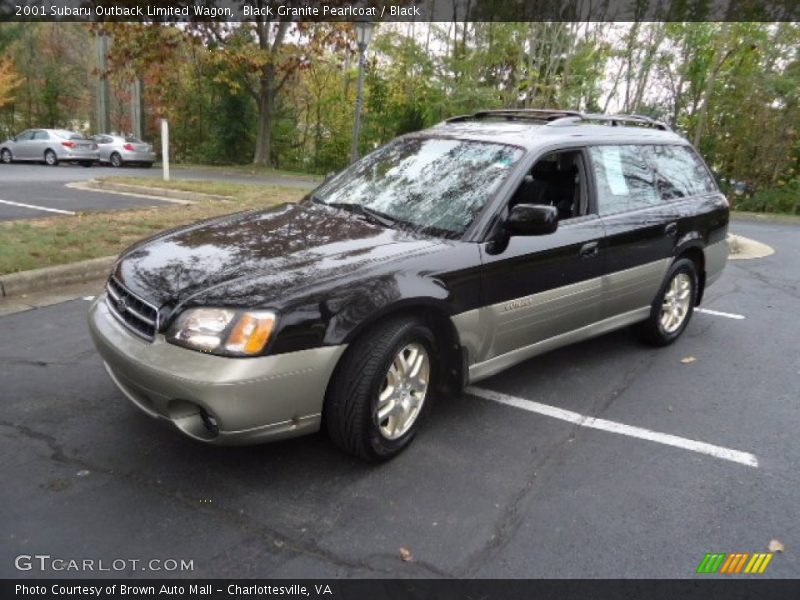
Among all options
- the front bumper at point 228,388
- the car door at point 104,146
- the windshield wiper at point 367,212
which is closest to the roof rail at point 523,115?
the windshield wiper at point 367,212

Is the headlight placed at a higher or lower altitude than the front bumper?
higher

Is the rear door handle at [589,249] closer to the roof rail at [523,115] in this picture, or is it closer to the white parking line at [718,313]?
the roof rail at [523,115]

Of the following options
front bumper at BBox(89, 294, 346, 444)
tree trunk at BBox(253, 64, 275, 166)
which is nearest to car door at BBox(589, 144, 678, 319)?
front bumper at BBox(89, 294, 346, 444)

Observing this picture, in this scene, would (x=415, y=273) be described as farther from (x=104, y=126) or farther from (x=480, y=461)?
(x=104, y=126)

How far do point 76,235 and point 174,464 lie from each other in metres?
5.12

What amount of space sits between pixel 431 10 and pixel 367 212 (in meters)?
23.2

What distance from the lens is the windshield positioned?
142 inches

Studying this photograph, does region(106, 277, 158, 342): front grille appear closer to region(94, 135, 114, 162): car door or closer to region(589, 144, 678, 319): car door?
region(589, 144, 678, 319): car door

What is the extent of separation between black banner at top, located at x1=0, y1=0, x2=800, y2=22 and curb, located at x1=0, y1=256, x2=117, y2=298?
1429 centimetres

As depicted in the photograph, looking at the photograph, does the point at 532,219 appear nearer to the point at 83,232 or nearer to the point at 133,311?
the point at 133,311

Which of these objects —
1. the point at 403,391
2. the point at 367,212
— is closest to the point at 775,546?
the point at 403,391

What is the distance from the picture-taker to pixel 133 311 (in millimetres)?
2961

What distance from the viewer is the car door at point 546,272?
11.5 ft
